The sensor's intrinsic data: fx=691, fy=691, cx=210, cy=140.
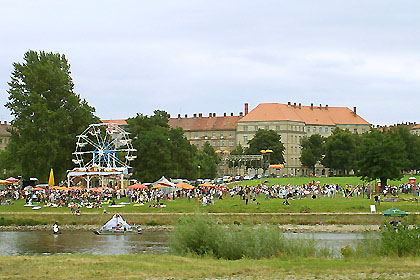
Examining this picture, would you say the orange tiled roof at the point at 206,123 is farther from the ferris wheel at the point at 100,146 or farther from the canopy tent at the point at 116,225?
the canopy tent at the point at 116,225

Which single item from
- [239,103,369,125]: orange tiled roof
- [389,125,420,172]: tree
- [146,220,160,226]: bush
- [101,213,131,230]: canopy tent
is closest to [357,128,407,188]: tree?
[146,220,160,226]: bush

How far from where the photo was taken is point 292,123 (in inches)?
6752

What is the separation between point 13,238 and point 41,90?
32.3 m

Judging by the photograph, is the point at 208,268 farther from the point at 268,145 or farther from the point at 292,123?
the point at 292,123

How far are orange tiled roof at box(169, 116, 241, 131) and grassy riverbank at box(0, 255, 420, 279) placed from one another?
16036 centimetres

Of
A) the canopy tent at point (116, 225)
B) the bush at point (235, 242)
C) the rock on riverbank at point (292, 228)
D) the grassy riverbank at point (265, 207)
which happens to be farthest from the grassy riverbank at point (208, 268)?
the grassy riverbank at point (265, 207)

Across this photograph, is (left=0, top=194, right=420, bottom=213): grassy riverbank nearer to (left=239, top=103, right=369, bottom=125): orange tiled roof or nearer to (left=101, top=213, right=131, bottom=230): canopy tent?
(left=101, top=213, right=131, bottom=230): canopy tent

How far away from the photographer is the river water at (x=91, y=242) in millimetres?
38375

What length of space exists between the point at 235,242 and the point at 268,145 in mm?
119222

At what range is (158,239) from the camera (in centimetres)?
4494

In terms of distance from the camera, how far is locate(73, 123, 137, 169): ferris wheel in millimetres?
74312

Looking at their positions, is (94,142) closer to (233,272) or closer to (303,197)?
(303,197)

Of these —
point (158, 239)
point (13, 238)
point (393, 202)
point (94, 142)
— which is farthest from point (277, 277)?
point (94, 142)

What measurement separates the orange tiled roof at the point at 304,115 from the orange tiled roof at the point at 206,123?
964 cm
